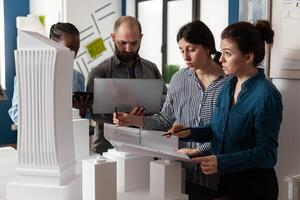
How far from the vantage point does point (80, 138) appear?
1.44 m

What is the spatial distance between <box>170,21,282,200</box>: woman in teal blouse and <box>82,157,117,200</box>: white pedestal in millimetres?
296

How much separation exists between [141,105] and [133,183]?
44 centimetres

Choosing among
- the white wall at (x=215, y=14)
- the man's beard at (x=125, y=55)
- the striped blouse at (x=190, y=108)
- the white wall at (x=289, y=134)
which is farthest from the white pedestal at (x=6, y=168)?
the white wall at (x=215, y=14)

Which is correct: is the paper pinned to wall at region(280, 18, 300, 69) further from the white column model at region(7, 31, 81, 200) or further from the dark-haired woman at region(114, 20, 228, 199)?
the white column model at region(7, 31, 81, 200)

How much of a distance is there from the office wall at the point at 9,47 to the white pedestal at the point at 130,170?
10.9 feet

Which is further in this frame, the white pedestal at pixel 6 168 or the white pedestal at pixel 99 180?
the white pedestal at pixel 6 168

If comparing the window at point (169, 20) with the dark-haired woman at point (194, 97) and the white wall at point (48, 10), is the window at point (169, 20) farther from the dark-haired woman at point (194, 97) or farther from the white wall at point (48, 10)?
the dark-haired woman at point (194, 97)

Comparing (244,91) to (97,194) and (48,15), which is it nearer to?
(97,194)

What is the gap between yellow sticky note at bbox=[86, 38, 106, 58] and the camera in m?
4.72

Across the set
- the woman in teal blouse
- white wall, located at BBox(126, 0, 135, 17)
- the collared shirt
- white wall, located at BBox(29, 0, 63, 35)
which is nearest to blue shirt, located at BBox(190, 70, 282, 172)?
the woman in teal blouse

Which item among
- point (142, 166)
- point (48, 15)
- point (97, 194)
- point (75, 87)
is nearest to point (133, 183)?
point (142, 166)

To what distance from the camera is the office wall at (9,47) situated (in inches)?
169

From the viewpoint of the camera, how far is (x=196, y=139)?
1.54 m

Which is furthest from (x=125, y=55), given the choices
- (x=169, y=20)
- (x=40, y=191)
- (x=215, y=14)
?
(x=169, y=20)
